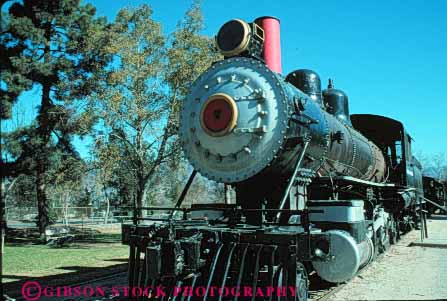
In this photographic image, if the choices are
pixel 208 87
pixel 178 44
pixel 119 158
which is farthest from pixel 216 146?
pixel 178 44

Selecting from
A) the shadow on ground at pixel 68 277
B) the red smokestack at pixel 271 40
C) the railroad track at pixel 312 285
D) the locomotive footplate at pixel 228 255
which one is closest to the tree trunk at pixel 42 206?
the shadow on ground at pixel 68 277

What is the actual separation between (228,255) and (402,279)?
16.4 ft

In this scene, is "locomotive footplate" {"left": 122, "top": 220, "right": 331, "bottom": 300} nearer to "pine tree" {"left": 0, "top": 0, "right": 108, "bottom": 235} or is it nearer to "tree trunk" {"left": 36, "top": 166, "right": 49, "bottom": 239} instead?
"pine tree" {"left": 0, "top": 0, "right": 108, "bottom": 235}

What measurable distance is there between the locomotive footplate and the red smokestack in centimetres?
366

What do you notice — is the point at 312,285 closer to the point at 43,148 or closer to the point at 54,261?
the point at 54,261

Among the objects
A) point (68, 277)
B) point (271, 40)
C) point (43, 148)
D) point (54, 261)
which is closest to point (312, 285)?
point (271, 40)

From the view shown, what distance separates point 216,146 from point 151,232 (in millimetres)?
1625

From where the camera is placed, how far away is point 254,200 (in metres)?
7.13

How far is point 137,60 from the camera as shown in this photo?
18.2 meters

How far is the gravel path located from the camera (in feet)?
24.4

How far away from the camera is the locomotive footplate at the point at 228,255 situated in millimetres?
5371

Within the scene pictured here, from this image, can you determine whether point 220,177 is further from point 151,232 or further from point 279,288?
point 279,288

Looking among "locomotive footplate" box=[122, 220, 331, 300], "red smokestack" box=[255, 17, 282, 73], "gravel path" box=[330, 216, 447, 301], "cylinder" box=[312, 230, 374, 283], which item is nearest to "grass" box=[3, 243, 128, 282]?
"locomotive footplate" box=[122, 220, 331, 300]

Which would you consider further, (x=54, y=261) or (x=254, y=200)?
(x=54, y=261)
